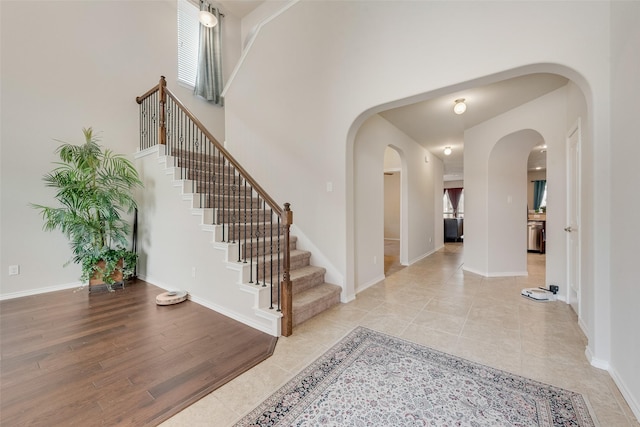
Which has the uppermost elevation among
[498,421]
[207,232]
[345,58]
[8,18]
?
[8,18]

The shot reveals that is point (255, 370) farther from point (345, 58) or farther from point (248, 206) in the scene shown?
point (345, 58)

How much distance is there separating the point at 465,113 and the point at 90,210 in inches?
239

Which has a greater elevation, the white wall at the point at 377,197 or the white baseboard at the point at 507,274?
the white wall at the point at 377,197

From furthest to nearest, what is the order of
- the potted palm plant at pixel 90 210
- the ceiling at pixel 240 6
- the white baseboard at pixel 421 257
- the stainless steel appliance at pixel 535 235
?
the stainless steel appliance at pixel 535 235, the ceiling at pixel 240 6, the white baseboard at pixel 421 257, the potted palm plant at pixel 90 210

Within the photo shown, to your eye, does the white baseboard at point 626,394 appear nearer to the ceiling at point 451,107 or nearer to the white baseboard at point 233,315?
the white baseboard at point 233,315

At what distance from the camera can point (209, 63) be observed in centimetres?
548

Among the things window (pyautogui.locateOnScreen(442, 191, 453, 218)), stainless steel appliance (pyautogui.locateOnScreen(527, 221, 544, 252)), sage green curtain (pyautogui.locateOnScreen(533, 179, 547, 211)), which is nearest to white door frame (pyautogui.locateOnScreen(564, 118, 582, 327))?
stainless steel appliance (pyautogui.locateOnScreen(527, 221, 544, 252))

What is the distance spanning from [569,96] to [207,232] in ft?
15.6

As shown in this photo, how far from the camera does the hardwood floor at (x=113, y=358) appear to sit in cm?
156

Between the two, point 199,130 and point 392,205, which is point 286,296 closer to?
point 199,130

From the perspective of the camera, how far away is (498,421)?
1.48 meters

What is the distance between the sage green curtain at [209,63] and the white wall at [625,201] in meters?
5.90

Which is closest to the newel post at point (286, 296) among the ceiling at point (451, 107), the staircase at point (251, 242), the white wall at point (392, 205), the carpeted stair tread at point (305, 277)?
the staircase at point (251, 242)

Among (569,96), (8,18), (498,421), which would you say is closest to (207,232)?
(498,421)
